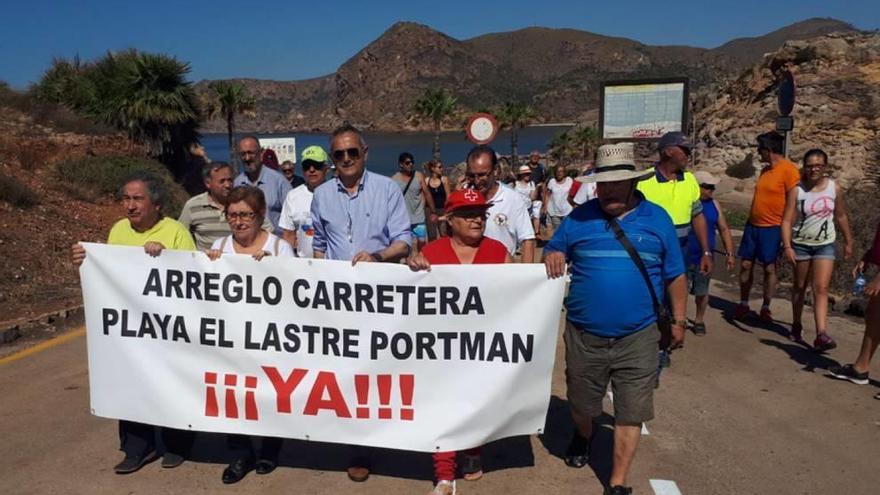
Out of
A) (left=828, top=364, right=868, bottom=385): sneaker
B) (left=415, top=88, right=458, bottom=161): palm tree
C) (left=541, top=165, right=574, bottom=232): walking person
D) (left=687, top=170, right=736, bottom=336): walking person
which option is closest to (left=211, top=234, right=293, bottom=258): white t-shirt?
(left=687, top=170, right=736, bottom=336): walking person

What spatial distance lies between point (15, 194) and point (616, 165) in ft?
40.4

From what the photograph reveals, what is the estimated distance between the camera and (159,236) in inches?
167

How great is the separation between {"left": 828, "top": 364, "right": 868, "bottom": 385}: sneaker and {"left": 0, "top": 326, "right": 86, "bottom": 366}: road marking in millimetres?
7230

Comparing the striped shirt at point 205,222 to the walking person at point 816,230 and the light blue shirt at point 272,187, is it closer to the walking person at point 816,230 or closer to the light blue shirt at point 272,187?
the light blue shirt at point 272,187

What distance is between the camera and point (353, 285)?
3967 mm

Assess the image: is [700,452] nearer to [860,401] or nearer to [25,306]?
[860,401]

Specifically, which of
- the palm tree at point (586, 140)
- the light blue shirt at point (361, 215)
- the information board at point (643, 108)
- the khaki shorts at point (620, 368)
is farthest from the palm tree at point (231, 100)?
the palm tree at point (586, 140)

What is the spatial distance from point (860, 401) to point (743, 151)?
24567 millimetres

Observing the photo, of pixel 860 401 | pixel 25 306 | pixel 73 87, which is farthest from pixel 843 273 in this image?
pixel 73 87

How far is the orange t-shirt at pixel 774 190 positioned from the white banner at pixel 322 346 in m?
4.28

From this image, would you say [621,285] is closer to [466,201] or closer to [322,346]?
[466,201]

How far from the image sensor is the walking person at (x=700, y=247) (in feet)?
20.7

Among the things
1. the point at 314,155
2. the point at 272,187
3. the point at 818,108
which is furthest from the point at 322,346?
the point at 818,108

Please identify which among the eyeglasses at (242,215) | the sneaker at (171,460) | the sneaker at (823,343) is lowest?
the sneaker at (171,460)
